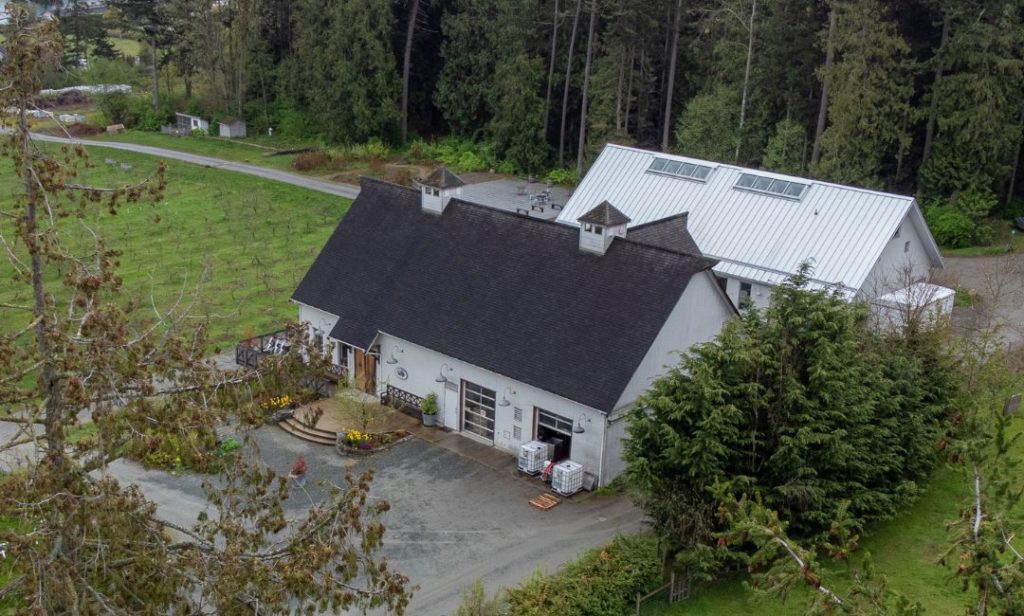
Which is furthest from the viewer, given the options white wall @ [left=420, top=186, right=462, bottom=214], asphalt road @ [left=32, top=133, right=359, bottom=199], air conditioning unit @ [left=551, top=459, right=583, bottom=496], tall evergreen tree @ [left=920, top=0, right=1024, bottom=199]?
asphalt road @ [left=32, top=133, right=359, bottom=199]

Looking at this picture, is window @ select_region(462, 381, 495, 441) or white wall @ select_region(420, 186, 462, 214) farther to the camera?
white wall @ select_region(420, 186, 462, 214)

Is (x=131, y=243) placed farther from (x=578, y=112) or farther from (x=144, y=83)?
(x=144, y=83)

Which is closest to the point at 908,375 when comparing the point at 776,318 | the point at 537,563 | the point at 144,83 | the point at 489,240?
the point at 776,318

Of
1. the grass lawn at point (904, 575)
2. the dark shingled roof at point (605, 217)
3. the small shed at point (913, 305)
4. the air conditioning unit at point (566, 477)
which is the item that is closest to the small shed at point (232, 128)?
the dark shingled roof at point (605, 217)

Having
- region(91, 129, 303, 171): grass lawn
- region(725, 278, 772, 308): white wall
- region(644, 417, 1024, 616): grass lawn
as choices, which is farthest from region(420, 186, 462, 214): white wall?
region(91, 129, 303, 171): grass lawn

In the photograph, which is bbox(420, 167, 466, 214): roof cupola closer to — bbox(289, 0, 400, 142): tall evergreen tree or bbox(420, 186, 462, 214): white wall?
bbox(420, 186, 462, 214): white wall

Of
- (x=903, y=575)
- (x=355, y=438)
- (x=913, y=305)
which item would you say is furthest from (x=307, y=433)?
(x=913, y=305)

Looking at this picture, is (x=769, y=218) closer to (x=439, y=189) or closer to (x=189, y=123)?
(x=439, y=189)
